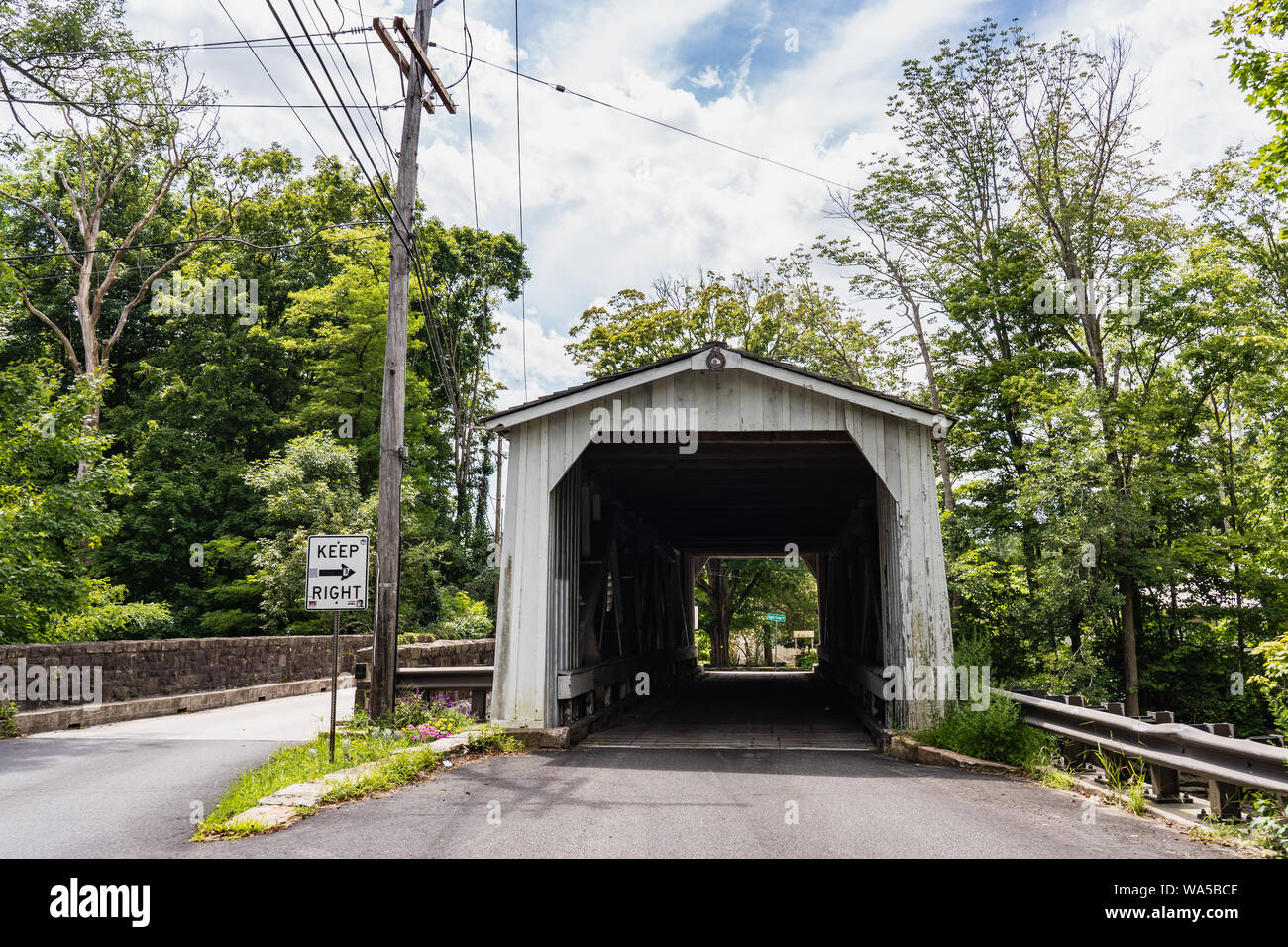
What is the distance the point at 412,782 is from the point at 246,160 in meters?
30.4

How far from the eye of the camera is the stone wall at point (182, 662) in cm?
1127

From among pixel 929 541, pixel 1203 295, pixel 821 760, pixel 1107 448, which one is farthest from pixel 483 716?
pixel 1203 295

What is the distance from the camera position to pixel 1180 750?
237 inches

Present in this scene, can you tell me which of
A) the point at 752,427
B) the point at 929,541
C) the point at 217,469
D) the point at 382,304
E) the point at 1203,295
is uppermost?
the point at 382,304

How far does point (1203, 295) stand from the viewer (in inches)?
774

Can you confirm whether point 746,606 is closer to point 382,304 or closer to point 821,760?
point 382,304

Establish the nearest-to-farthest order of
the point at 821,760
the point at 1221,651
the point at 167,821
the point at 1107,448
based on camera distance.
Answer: the point at 167,821 < the point at 821,760 < the point at 1107,448 < the point at 1221,651

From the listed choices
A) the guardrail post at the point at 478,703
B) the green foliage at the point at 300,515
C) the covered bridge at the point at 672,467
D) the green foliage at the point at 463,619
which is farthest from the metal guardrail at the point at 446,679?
the green foliage at the point at 463,619

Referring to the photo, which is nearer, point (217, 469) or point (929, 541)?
point (929, 541)
